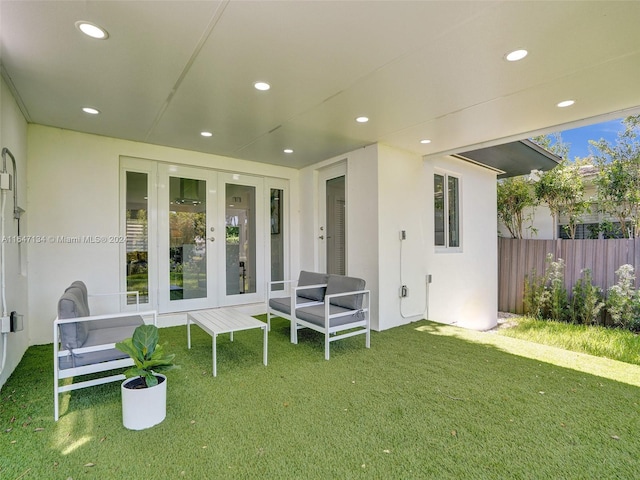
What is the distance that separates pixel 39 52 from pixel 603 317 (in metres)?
8.28

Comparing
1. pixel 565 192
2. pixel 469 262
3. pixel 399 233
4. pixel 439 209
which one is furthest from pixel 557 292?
pixel 399 233

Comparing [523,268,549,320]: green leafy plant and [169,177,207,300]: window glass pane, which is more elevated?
[169,177,207,300]: window glass pane

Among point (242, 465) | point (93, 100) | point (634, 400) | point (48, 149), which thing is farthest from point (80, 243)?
point (634, 400)

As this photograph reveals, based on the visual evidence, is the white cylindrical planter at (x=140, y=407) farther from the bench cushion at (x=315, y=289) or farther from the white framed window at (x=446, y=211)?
the white framed window at (x=446, y=211)

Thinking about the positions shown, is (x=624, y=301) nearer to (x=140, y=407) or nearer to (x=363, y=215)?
(x=363, y=215)

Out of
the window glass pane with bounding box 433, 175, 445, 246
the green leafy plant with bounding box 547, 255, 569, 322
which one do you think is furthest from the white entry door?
the green leafy plant with bounding box 547, 255, 569, 322

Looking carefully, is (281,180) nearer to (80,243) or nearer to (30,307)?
(80,243)

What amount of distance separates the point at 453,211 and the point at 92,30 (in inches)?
222

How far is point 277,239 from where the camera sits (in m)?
5.96

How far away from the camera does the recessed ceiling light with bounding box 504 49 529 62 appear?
2311mm

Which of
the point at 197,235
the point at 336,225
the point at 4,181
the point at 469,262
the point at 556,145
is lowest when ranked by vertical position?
the point at 469,262

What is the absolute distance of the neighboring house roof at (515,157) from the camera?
529 cm

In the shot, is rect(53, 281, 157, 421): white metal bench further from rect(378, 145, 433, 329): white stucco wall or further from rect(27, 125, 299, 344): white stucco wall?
rect(378, 145, 433, 329): white stucco wall

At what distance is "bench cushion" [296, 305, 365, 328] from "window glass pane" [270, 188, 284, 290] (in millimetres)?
2128
